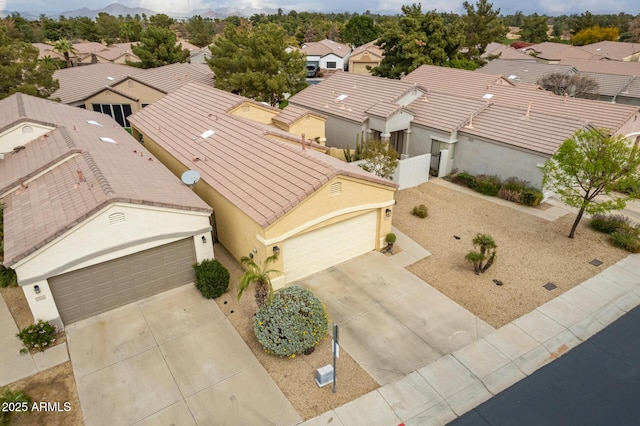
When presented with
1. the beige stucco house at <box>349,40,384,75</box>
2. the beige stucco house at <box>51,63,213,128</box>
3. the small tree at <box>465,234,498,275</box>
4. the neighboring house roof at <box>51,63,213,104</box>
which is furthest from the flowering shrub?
the beige stucco house at <box>349,40,384,75</box>

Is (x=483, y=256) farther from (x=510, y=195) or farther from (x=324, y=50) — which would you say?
(x=324, y=50)

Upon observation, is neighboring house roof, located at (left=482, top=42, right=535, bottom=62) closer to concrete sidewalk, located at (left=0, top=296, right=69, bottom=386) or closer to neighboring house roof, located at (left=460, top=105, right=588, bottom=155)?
neighboring house roof, located at (left=460, top=105, right=588, bottom=155)

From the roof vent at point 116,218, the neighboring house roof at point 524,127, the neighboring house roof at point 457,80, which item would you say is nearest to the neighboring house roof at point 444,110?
the neighboring house roof at point 524,127

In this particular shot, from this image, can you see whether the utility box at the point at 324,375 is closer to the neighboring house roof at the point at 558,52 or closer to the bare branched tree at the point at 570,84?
the bare branched tree at the point at 570,84

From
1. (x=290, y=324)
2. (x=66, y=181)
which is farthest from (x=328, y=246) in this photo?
(x=66, y=181)

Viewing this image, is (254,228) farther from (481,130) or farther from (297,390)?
(481,130)

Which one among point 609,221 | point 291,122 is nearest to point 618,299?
point 609,221
